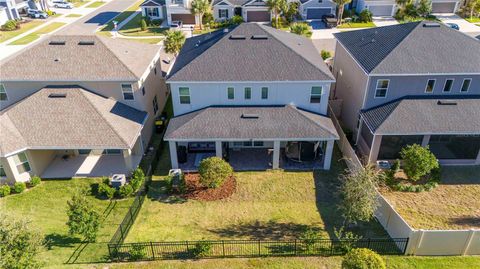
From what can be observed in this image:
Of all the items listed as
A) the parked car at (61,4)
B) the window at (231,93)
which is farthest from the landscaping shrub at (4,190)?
the parked car at (61,4)

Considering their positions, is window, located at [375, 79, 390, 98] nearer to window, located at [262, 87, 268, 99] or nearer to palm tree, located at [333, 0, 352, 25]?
window, located at [262, 87, 268, 99]

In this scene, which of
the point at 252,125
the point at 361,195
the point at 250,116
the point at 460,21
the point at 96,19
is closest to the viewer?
the point at 361,195

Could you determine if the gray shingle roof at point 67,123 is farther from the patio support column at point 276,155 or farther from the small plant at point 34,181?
the patio support column at point 276,155

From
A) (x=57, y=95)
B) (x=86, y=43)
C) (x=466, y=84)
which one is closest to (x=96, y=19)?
(x=86, y=43)

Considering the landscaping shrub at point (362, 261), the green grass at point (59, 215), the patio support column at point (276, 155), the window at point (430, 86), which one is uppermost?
the window at point (430, 86)

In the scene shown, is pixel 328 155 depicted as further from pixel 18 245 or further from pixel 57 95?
pixel 57 95

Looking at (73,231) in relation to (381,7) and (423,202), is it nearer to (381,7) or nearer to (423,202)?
(423,202)

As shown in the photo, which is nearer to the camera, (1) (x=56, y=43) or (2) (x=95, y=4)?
(1) (x=56, y=43)
